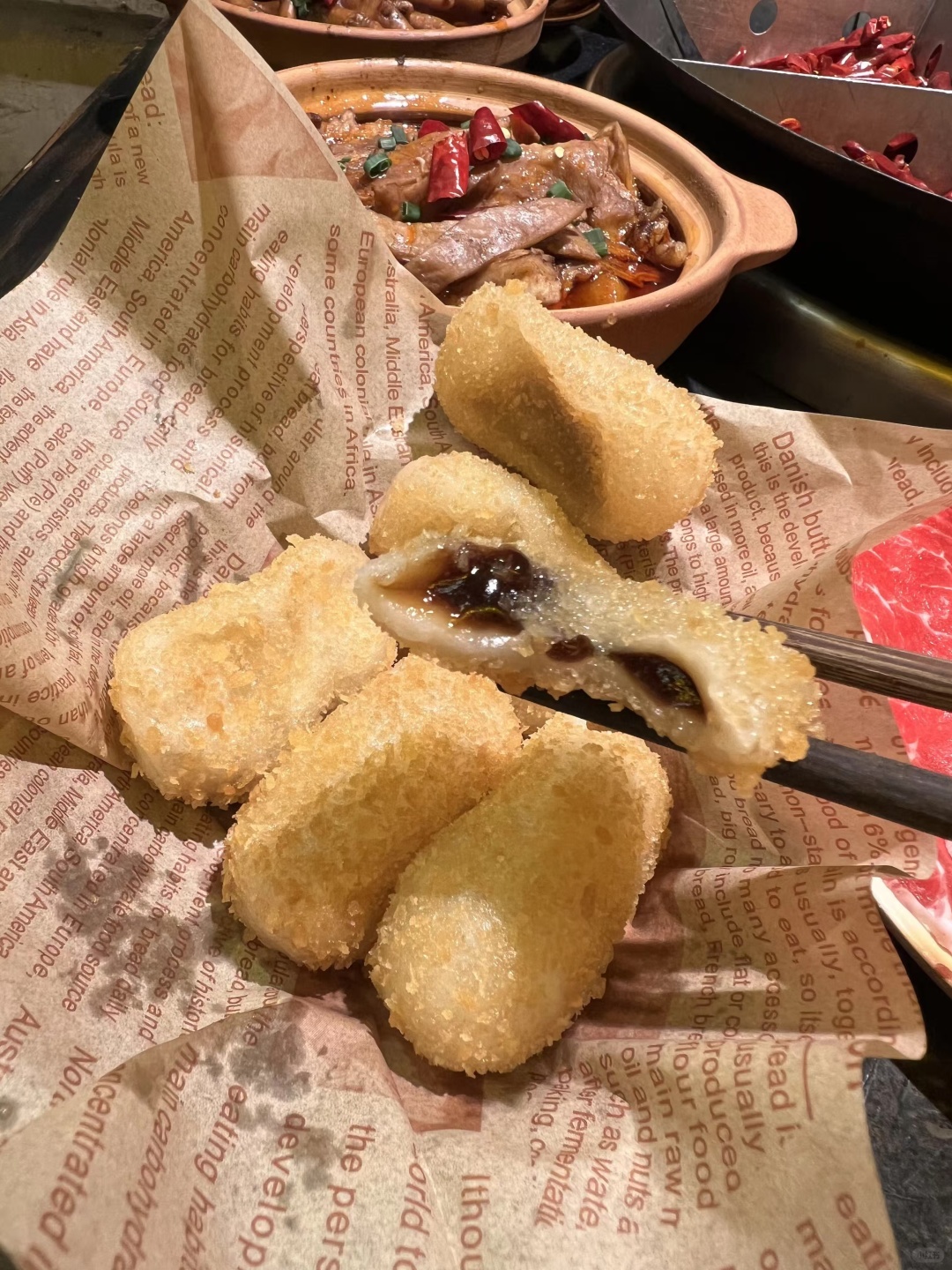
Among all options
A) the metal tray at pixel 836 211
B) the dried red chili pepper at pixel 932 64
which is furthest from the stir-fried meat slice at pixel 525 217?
the dried red chili pepper at pixel 932 64

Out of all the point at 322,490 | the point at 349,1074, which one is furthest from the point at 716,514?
the point at 349,1074

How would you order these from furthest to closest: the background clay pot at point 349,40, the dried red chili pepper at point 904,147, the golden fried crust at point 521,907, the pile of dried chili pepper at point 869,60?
1. the pile of dried chili pepper at point 869,60
2. the dried red chili pepper at point 904,147
3. the background clay pot at point 349,40
4. the golden fried crust at point 521,907

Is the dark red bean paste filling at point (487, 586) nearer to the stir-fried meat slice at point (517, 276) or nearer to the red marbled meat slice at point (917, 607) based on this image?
the red marbled meat slice at point (917, 607)

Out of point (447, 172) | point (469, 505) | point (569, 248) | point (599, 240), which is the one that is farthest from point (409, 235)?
point (469, 505)

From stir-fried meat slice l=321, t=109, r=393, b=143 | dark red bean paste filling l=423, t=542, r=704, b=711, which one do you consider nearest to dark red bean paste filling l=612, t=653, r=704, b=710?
dark red bean paste filling l=423, t=542, r=704, b=711

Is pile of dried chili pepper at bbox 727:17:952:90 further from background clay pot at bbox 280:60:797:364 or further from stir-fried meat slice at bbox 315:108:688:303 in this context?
stir-fried meat slice at bbox 315:108:688:303

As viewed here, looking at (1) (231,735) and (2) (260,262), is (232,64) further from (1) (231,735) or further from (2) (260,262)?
(1) (231,735)

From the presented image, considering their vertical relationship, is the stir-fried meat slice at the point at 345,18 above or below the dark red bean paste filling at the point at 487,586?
above
